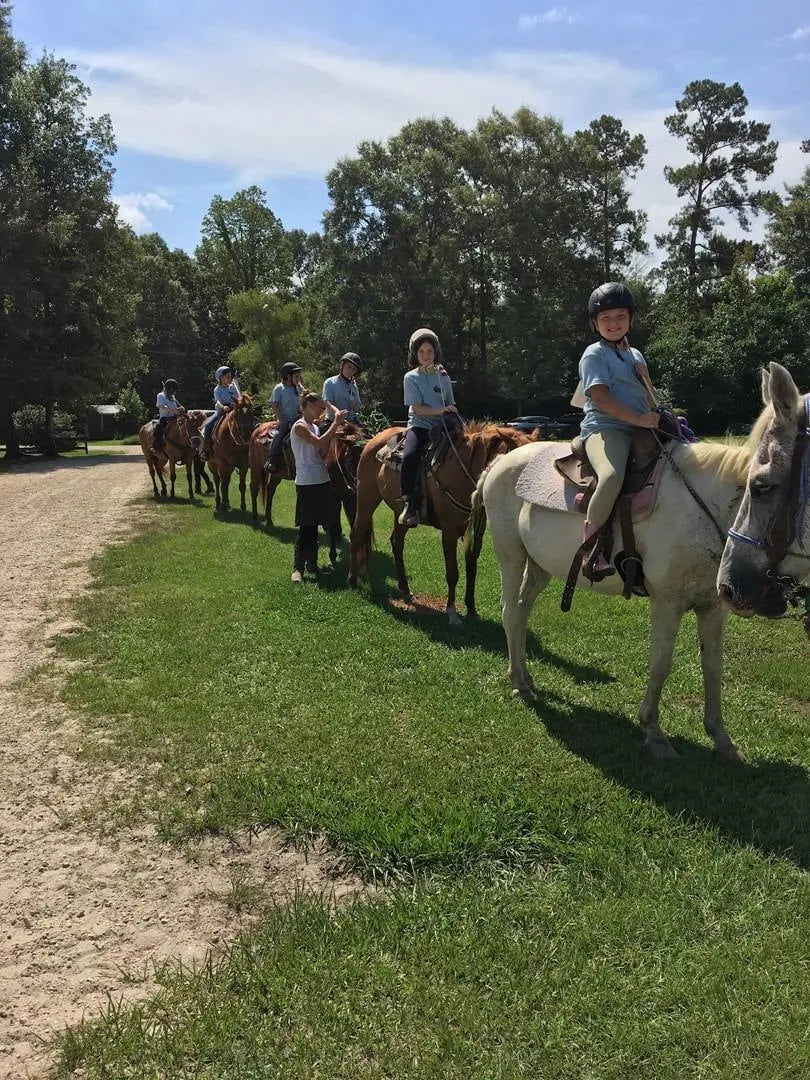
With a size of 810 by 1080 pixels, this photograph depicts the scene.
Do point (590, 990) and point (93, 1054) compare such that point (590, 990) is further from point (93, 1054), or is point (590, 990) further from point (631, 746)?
point (631, 746)

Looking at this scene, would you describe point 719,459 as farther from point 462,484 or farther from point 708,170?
point 708,170

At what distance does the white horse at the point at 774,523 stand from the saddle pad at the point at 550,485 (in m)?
1.11

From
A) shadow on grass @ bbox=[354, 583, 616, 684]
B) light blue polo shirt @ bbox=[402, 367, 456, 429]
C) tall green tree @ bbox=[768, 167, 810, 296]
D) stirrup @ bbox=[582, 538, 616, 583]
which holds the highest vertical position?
tall green tree @ bbox=[768, 167, 810, 296]

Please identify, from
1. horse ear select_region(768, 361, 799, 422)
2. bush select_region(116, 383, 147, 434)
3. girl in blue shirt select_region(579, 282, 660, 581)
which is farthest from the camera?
bush select_region(116, 383, 147, 434)

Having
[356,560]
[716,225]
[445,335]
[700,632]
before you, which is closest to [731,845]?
[700,632]

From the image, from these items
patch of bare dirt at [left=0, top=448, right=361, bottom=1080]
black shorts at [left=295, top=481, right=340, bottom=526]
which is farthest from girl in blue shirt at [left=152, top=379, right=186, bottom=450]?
patch of bare dirt at [left=0, top=448, right=361, bottom=1080]

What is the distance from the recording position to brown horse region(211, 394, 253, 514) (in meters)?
14.6

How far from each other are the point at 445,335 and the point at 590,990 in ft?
141

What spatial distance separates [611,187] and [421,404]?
39390 millimetres

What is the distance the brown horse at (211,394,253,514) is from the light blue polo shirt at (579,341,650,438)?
10.7 m

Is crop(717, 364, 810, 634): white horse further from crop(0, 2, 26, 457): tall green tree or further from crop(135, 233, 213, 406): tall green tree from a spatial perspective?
crop(135, 233, 213, 406): tall green tree

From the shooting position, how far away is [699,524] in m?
4.11

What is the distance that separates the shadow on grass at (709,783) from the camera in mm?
3576

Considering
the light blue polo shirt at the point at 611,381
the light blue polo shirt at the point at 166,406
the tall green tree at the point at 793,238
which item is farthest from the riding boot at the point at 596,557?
the tall green tree at the point at 793,238
